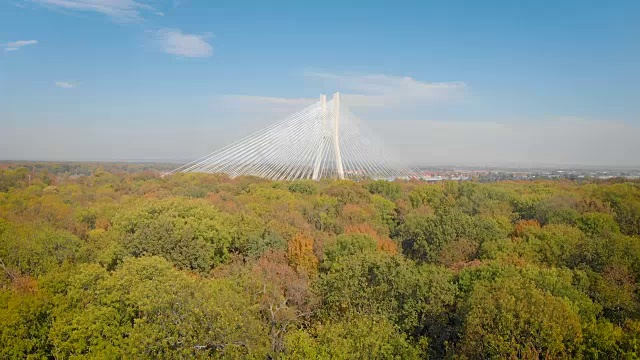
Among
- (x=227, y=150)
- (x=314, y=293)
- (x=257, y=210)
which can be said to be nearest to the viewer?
(x=314, y=293)

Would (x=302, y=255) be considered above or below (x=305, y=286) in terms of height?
above

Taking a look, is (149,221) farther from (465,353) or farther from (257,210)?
(465,353)

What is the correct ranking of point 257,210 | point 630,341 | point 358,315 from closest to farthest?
point 630,341 < point 358,315 < point 257,210

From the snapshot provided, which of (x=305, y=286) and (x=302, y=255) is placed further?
(x=302, y=255)

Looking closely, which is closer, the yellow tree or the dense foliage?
the dense foliage

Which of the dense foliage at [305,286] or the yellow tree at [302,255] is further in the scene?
the yellow tree at [302,255]

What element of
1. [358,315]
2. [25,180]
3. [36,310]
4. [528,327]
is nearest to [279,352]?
[358,315]

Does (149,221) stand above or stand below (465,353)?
above

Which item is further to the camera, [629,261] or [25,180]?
[25,180]
